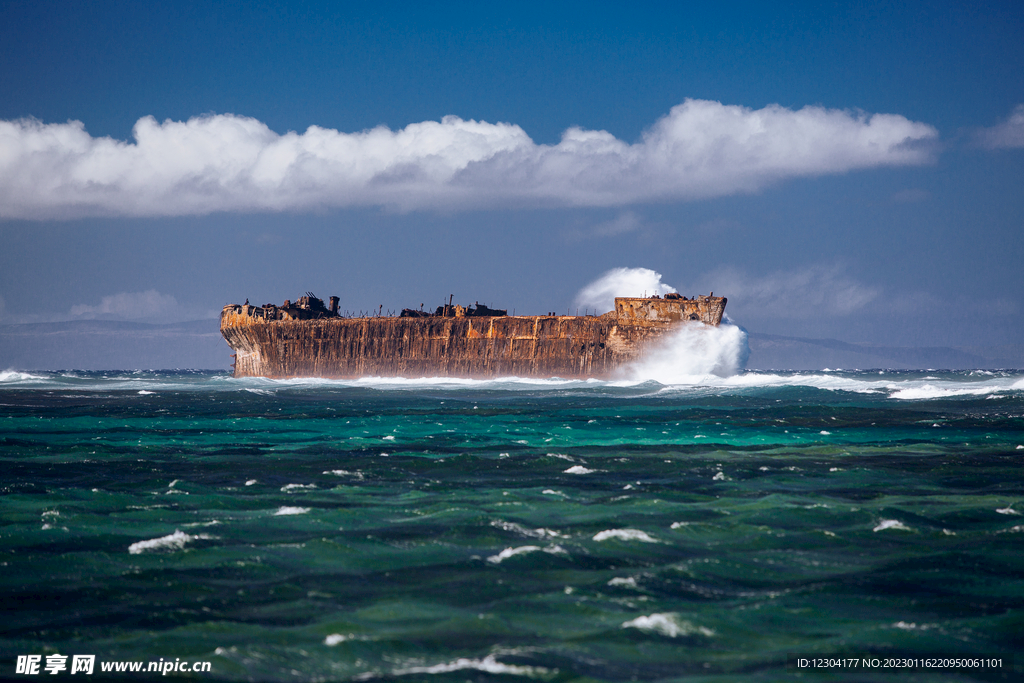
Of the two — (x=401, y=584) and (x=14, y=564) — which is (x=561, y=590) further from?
(x=14, y=564)

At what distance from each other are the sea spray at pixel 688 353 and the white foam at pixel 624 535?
4742cm

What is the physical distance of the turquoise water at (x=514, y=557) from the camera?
7234 mm

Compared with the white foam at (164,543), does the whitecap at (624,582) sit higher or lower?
higher

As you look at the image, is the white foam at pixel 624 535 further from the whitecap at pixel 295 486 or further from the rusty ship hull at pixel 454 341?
the rusty ship hull at pixel 454 341

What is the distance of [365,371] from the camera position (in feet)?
233

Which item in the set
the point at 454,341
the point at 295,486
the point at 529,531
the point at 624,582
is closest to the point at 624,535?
the point at 529,531

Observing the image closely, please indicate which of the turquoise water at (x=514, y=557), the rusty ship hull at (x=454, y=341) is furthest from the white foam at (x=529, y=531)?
the rusty ship hull at (x=454, y=341)

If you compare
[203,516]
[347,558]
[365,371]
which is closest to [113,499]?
[203,516]

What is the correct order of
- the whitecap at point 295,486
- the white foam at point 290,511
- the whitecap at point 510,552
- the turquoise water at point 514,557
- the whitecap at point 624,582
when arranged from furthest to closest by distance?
the whitecap at point 295,486 → the white foam at point 290,511 → the whitecap at point 510,552 → the whitecap at point 624,582 → the turquoise water at point 514,557

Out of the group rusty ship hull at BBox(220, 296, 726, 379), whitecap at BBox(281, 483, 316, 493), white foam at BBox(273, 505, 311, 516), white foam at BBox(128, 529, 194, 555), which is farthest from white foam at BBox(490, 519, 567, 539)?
rusty ship hull at BBox(220, 296, 726, 379)

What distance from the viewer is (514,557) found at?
10.1 m

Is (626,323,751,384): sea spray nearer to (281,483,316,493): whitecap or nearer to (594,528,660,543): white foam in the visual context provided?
(281,483,316,493): whitecap

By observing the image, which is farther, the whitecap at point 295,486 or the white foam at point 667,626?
the whitecap at point 295,486

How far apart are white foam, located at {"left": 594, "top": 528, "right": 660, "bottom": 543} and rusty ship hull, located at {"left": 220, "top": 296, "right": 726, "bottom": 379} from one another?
154 feet
